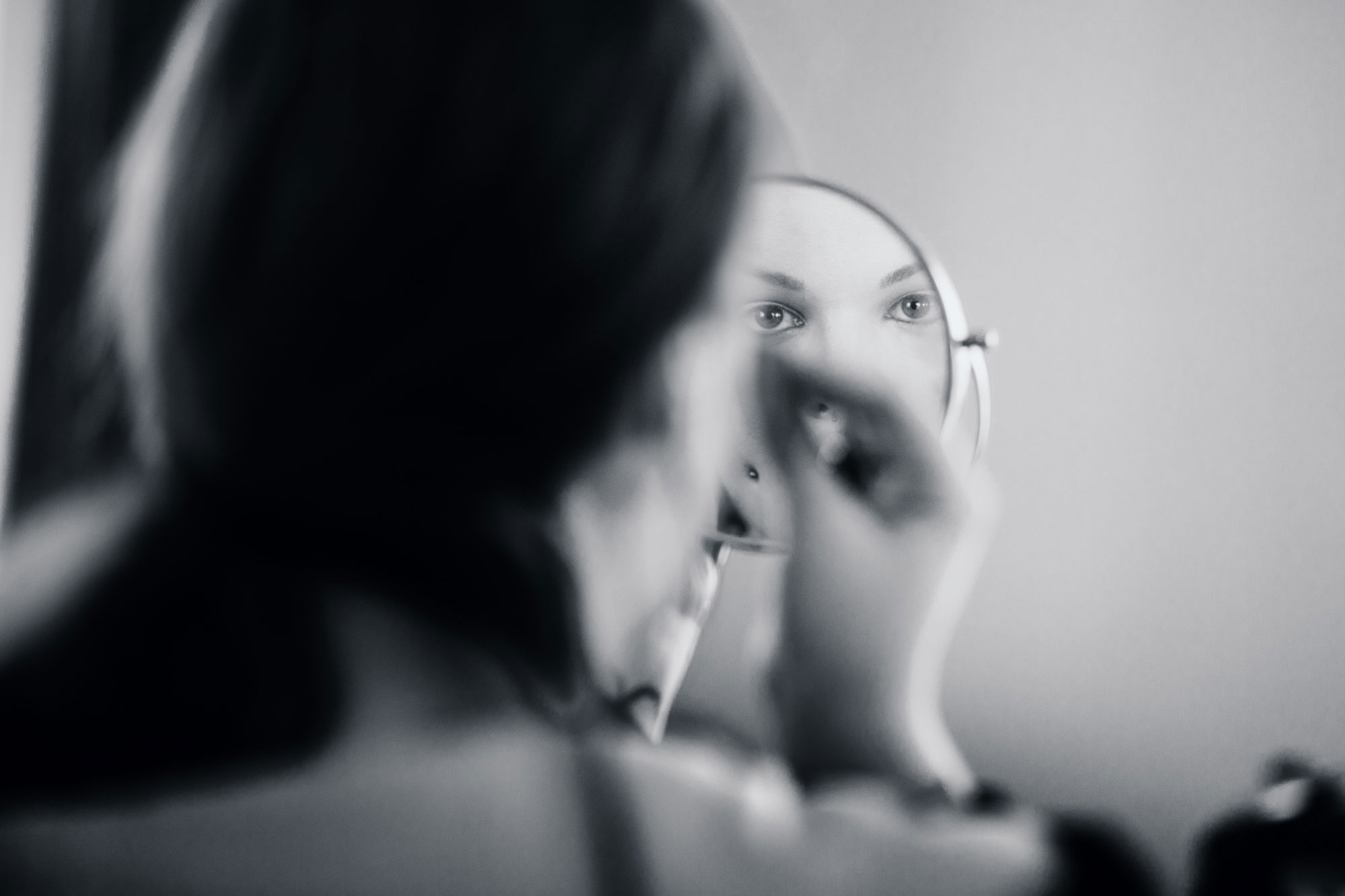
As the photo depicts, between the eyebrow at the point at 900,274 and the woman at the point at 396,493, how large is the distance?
34cm

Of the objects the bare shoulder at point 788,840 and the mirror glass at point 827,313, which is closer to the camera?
the bare shoulder at point 788,840

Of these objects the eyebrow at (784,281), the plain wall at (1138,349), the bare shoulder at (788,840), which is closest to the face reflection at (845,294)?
the eyebrow at (784,281)

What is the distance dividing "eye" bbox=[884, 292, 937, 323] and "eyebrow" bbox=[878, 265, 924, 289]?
0.01 metres

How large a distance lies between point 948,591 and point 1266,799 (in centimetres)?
22

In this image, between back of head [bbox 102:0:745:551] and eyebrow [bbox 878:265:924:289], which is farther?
eyebrow [bbox 878:265:924:289]

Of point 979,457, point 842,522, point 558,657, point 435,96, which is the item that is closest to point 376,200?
point 435,96

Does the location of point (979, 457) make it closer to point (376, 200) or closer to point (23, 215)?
point (376, 200)

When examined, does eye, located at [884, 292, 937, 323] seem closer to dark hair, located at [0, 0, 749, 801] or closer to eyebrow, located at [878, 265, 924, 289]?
eyebrow, located at [878, 265, 924, 289]

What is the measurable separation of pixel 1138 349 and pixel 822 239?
372mm

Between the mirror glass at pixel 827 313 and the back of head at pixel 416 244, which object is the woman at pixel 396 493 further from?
the mirror glass at pixel 827 313

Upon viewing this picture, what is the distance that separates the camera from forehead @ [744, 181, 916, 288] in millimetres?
725

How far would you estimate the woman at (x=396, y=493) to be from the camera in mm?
343

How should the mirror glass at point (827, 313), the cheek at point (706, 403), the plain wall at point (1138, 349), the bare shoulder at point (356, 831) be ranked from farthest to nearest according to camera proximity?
the plain wall at point (1138, 349) → the mirror glass at point (827, 313) → the cheek at point (706, 403) → the bare shoulder at point (356, 831)

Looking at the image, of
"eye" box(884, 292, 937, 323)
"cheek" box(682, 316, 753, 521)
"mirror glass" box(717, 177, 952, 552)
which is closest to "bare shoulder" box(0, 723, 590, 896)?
"cheek" box(682, 316, 753, 521)
